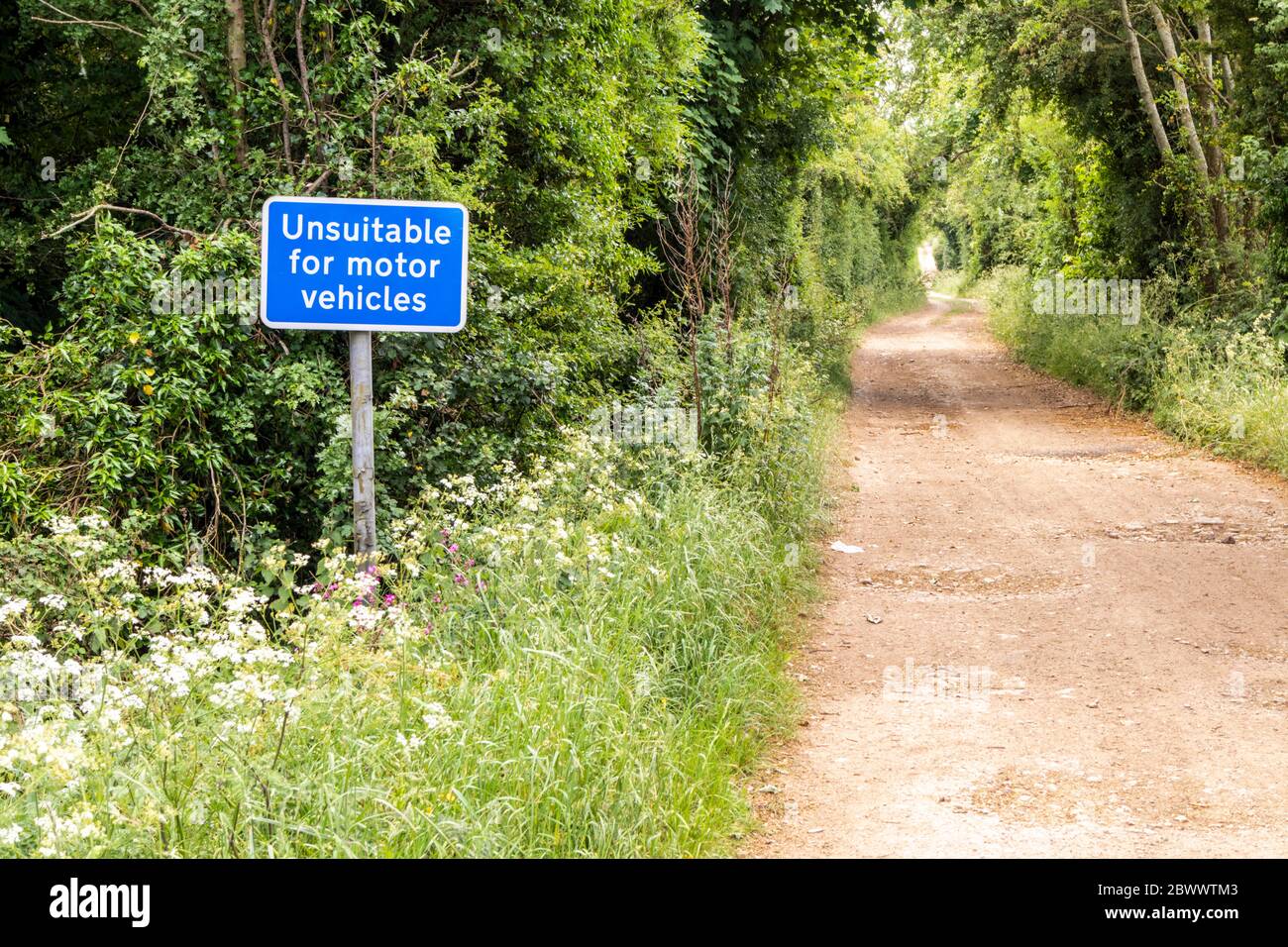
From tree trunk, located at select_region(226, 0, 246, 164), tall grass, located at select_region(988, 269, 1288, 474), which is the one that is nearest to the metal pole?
tree trunk, located at select_region(226, 0, 246, 164)

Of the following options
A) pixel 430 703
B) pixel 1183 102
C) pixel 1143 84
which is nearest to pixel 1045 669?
pixel 430 703

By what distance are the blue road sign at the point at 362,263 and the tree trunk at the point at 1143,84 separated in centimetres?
1761

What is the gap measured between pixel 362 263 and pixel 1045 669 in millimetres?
4479

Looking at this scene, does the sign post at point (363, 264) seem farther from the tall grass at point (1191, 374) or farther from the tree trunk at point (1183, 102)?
the tree trunk at point (1183, 102)

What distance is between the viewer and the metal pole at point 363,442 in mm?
5234

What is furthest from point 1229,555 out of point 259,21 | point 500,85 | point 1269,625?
point 259,21

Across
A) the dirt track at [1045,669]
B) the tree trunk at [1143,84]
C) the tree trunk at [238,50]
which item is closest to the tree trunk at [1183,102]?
the tree trunk at [1143,84]

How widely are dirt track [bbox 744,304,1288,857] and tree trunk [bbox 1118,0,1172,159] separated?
322 inches

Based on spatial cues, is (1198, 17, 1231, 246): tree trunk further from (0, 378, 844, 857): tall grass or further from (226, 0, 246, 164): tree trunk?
(226, 0, 246, 164): tree trunk

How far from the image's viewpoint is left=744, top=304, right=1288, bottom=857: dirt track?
496cm

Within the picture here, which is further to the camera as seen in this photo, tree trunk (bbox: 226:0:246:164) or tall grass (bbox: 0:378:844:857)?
tree trunk (bbox: 226:0:246:164)

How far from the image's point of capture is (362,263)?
197 inches

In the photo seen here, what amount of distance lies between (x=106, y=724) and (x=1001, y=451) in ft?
43.5

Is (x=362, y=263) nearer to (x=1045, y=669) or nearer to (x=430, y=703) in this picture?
(x=430, y=703)
